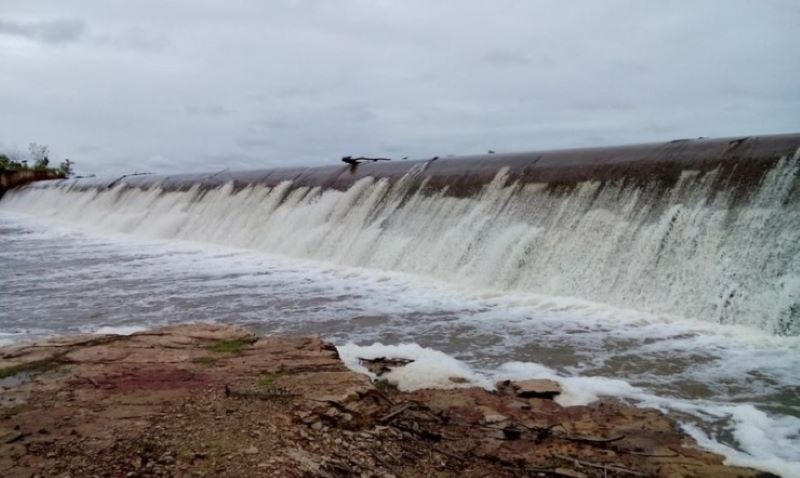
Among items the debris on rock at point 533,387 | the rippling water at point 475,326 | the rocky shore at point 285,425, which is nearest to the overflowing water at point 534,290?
the rippling water at point 475,326

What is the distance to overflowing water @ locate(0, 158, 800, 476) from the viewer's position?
5.81 metres

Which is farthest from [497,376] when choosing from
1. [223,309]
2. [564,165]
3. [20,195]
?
[20,195]

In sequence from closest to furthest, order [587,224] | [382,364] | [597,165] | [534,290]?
1. [382,364]
2. [534,290]
3. [587,224]
4. [597,165]

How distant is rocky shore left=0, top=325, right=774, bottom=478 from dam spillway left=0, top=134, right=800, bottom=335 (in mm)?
4455

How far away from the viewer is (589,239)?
10398mm

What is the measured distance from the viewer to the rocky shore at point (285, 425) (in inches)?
134

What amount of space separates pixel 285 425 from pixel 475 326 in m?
4.54

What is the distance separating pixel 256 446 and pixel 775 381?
4.97 metres

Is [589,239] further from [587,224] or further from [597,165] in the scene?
[597,165]

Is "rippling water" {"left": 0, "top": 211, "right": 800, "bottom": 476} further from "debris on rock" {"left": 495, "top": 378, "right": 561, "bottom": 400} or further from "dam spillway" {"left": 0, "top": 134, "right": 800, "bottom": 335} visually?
"dam spillway" {"left": 0, "top": 134, "right": 800, "bottom": 335}

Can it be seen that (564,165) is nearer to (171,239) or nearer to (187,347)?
(187,347)

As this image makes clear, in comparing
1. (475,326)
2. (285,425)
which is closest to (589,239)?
(475,326)

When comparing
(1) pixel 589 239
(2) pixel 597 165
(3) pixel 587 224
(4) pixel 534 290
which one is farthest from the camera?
(2) pixel 597 165

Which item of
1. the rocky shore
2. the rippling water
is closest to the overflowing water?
the rippling water
